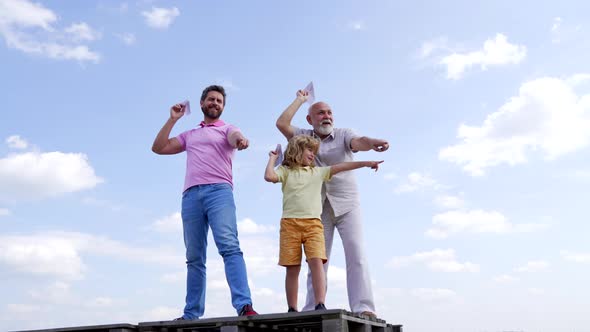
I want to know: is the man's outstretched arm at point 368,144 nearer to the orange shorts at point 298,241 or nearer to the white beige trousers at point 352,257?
the white beige trousers at point 352,257

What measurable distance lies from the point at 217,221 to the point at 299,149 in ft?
3.70

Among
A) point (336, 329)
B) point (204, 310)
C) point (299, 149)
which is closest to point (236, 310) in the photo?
point (204, 310)

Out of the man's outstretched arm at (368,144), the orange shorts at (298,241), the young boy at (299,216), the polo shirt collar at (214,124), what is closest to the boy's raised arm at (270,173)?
the young boy at (299,216)

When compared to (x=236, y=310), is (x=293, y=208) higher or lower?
higher

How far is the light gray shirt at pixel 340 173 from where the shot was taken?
24.8 feet

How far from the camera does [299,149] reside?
7180 millimetres

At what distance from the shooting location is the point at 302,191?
6.92 meters

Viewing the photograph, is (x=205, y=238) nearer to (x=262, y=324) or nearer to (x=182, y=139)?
(x=182, y=139)

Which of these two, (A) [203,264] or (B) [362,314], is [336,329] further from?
(A) [203,264]

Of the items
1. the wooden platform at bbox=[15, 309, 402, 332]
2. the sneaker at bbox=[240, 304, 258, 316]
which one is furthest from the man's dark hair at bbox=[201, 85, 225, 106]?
the wooden platform at bbox=[15, 309, 402, 332]

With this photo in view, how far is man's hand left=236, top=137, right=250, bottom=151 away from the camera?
7.12 m

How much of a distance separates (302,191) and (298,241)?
511 millimetres

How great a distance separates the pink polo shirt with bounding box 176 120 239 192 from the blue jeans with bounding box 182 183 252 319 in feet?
0.31

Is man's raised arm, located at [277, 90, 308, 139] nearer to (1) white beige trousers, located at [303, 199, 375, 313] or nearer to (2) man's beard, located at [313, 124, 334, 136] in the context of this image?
(2) man's beard, located at [313, 124, 334, 136]
